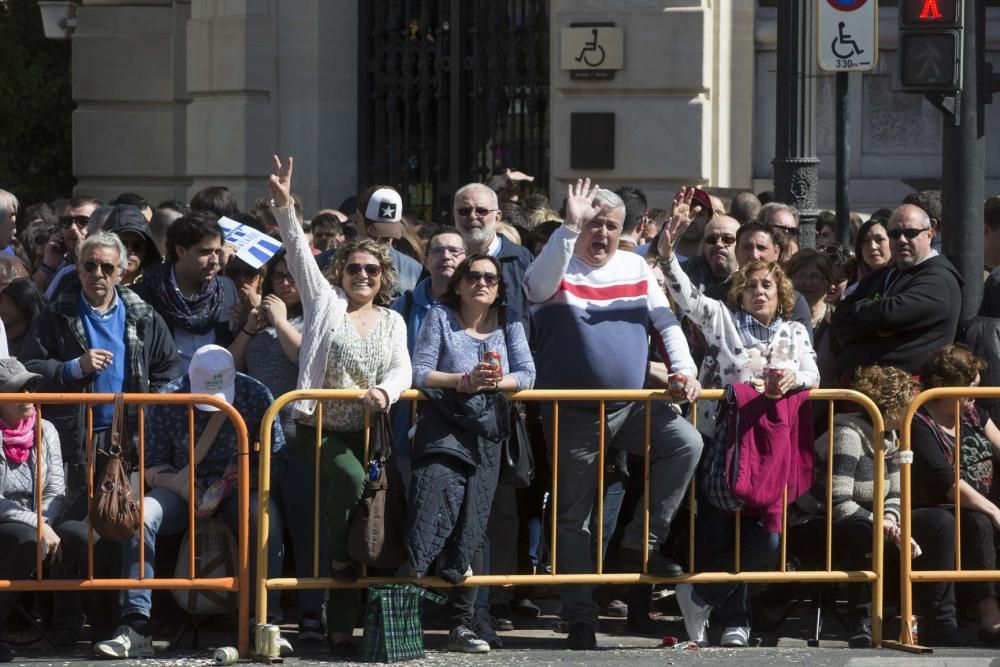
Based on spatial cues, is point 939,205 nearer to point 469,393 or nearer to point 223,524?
point 469,393

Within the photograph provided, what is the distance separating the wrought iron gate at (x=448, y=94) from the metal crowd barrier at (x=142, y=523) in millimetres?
8023

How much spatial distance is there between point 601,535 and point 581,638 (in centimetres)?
46

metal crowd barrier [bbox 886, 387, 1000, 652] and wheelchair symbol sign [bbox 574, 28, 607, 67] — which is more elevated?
wheelchair symbol sign [bbox 574, 28, 607, 67]

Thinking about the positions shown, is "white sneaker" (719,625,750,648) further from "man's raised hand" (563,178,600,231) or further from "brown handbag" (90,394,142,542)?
"brown handbag" (90,394,142,542)

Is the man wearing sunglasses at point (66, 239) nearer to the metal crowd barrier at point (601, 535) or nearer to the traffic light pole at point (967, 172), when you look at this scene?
the metal crowd barrier at point (601, 535)

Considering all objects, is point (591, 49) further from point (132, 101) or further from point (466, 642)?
point (466, 642)

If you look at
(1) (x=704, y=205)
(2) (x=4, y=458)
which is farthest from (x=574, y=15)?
(2) (x=4, y=458)

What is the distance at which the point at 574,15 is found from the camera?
51.5 ft

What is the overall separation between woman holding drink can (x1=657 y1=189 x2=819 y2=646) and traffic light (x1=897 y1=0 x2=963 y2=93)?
1806mm

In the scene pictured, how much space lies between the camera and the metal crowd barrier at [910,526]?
8961 mm

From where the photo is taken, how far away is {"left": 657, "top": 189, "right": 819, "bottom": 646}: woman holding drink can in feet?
29.9

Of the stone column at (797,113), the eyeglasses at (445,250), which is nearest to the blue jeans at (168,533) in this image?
the eyeglasses at (445,250)

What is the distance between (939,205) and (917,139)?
447cm

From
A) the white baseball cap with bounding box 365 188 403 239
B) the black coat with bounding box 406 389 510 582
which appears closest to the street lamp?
the white baseball cap with bounding box 365 188 403 239
